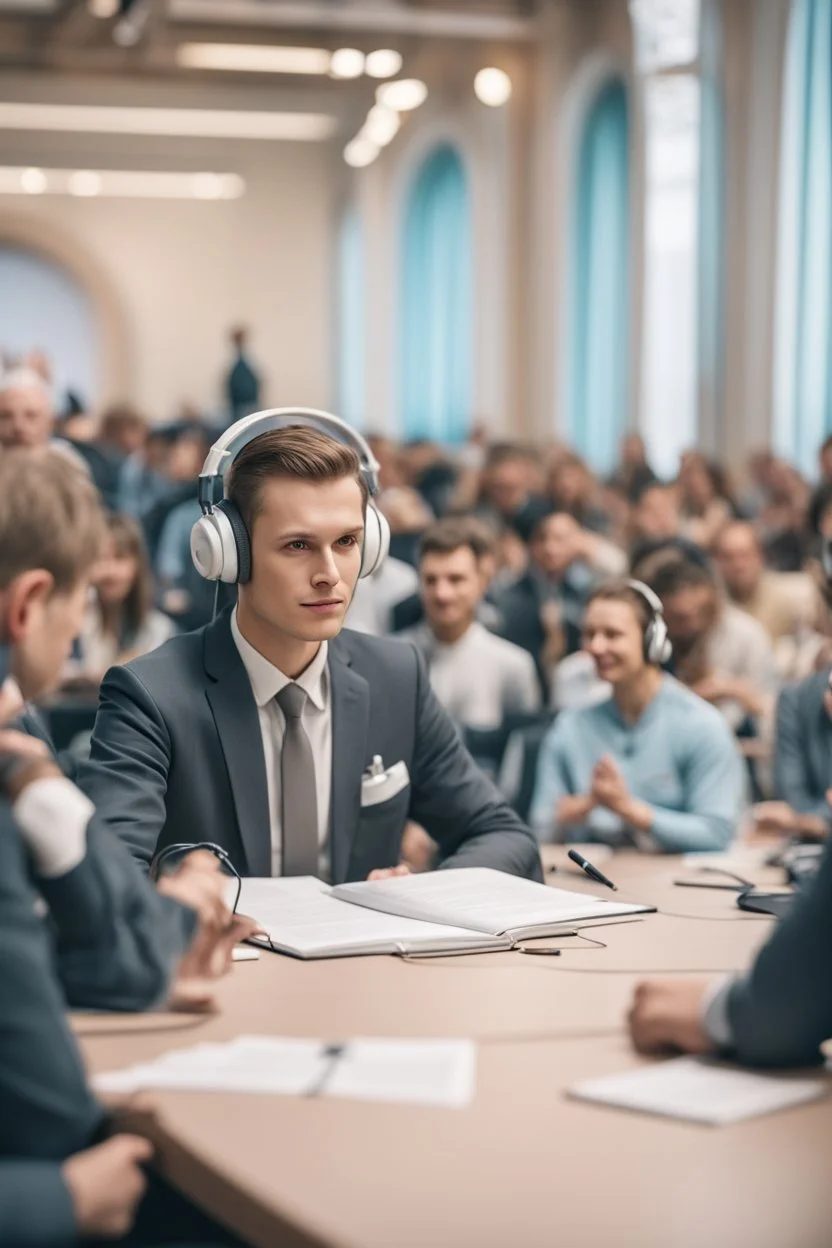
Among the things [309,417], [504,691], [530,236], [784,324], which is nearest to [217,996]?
[309,417]

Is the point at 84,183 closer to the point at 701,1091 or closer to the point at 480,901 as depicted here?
the point at 480,901

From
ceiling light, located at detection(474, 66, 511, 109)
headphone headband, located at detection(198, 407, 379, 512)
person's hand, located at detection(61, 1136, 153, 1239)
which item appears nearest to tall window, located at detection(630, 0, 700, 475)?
ceiling light, located at detection(474, 66, 511, 109)

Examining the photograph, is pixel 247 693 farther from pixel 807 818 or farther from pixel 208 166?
pixel 208 166

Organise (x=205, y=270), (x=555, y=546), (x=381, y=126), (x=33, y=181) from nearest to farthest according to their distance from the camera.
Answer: (x=555, y=546), (x=381, y=126), (x=33, y=181), (x=205, y=270)

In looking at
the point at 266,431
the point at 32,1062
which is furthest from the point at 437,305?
the point at 32,1062

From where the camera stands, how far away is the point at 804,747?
4312mm

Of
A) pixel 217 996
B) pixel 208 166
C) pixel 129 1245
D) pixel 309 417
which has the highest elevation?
pixel 208 166

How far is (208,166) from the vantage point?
68.8 feet

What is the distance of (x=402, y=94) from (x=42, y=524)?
55.1 ft

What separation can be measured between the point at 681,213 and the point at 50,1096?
465 inches

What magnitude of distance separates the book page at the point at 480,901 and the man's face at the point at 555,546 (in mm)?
4674

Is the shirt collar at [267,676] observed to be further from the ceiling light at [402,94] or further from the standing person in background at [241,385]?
the standing person in background at [241,385]

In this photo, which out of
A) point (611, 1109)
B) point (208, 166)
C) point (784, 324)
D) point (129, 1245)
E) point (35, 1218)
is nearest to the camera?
point (35, 1218)

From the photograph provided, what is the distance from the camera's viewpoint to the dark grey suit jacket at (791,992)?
1.62m
